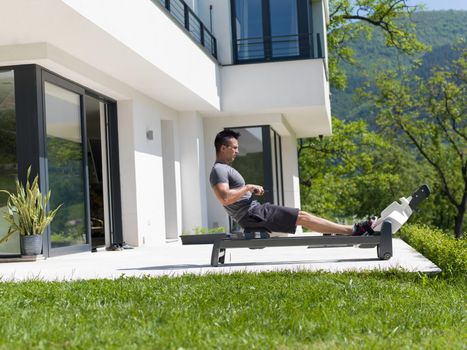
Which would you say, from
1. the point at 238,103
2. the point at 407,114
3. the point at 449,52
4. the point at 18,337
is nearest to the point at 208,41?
the point at 238,103

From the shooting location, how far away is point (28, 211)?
392 inches

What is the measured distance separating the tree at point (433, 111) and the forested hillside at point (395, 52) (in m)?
20.7

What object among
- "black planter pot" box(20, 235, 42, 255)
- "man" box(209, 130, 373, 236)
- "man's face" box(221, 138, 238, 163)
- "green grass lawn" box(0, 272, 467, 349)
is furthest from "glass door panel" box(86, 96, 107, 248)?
"green grass lawn" box(0, 272, 467, 349)

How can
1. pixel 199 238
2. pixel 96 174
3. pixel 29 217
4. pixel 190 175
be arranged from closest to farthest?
pixel 29 217
pixel 199 238
pixel 96 174
pixel 190 175

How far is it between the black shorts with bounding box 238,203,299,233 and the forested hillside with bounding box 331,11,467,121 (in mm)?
47921

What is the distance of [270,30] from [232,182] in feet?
34.5

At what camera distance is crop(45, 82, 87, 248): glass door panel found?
→ 10888 mm

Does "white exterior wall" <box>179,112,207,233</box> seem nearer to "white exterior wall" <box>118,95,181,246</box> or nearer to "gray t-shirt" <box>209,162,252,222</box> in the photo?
"white exterior wall" <box>118,95,181,246</box>

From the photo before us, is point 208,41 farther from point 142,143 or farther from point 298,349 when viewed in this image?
point 298,349

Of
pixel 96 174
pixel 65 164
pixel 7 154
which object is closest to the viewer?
pixel 7 154

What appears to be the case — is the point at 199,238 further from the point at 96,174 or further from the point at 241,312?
the point at 241,312

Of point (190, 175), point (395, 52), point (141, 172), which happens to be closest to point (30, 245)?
point (141, 172)

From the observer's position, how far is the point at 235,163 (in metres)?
18.3

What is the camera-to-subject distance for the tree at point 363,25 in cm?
2733
